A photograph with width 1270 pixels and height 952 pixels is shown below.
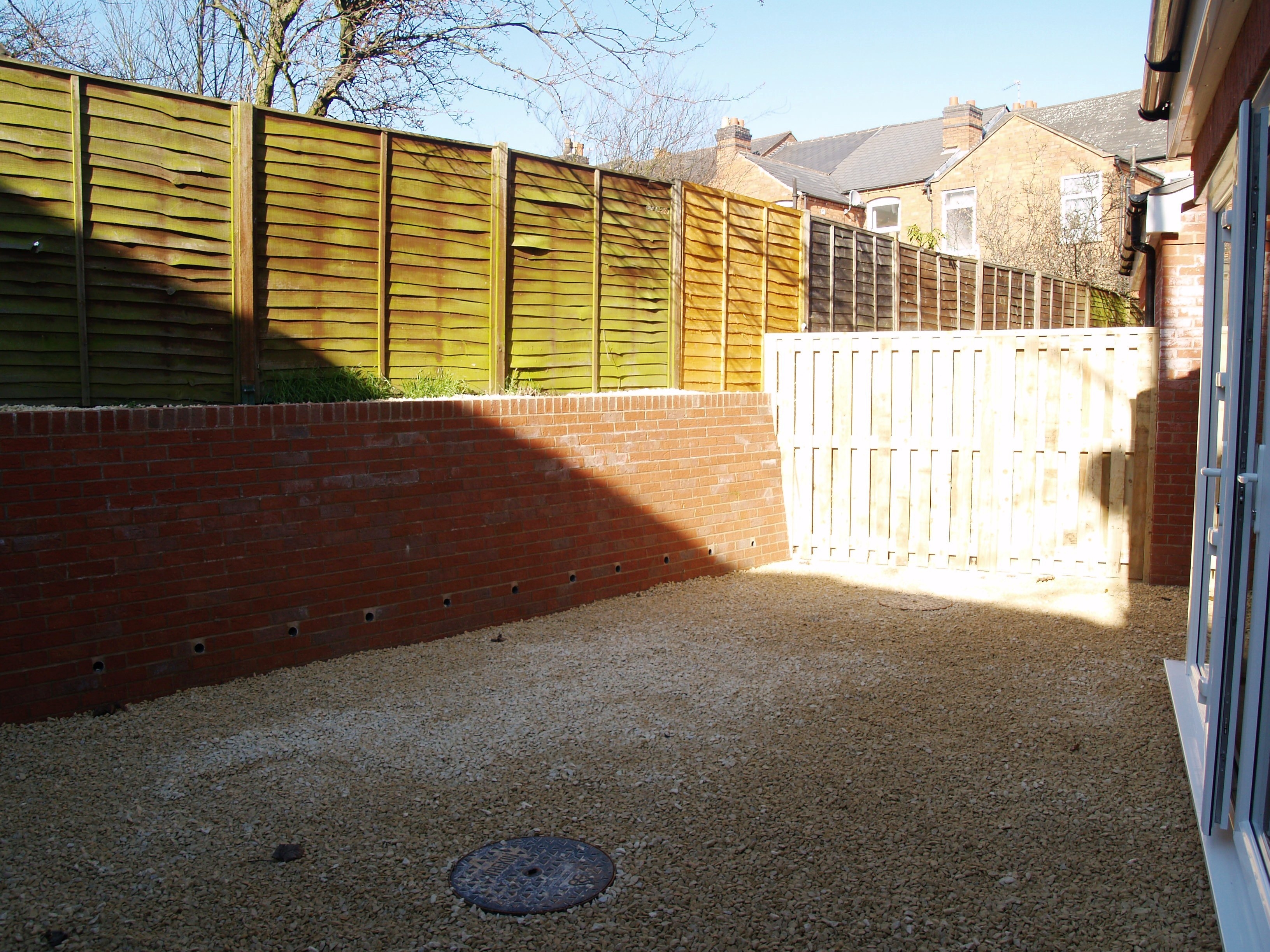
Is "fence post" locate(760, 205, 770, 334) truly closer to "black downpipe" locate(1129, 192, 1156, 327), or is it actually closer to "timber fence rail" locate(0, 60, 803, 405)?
"timber fence rail" locate(0, 60, 803, 405)

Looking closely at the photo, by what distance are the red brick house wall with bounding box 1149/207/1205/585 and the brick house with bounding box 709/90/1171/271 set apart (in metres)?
14.4

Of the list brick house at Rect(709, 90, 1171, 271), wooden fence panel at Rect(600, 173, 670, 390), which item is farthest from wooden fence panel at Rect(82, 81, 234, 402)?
brick house at Rect(709, 90, 1171, 271)

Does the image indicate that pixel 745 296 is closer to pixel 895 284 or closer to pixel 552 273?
pixel 552 273

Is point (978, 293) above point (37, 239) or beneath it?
above

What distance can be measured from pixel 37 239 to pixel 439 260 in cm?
241

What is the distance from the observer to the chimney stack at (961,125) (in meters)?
28.6

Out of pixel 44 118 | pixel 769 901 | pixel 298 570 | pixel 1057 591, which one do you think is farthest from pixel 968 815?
pixel 44 118

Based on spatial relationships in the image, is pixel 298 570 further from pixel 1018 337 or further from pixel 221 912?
pixel 1018 337

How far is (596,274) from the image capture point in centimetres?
773

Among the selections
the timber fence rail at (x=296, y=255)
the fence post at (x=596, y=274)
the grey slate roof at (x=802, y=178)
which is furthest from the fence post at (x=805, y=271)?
the grey slate roof at (x=802, y=178)

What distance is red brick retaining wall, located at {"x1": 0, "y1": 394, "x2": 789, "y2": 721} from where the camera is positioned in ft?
14.6

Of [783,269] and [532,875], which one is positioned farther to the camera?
[783,269]

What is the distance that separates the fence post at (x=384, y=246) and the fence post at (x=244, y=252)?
823 millimetres

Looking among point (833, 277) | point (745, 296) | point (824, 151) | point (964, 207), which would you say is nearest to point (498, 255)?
point (745, 296)
